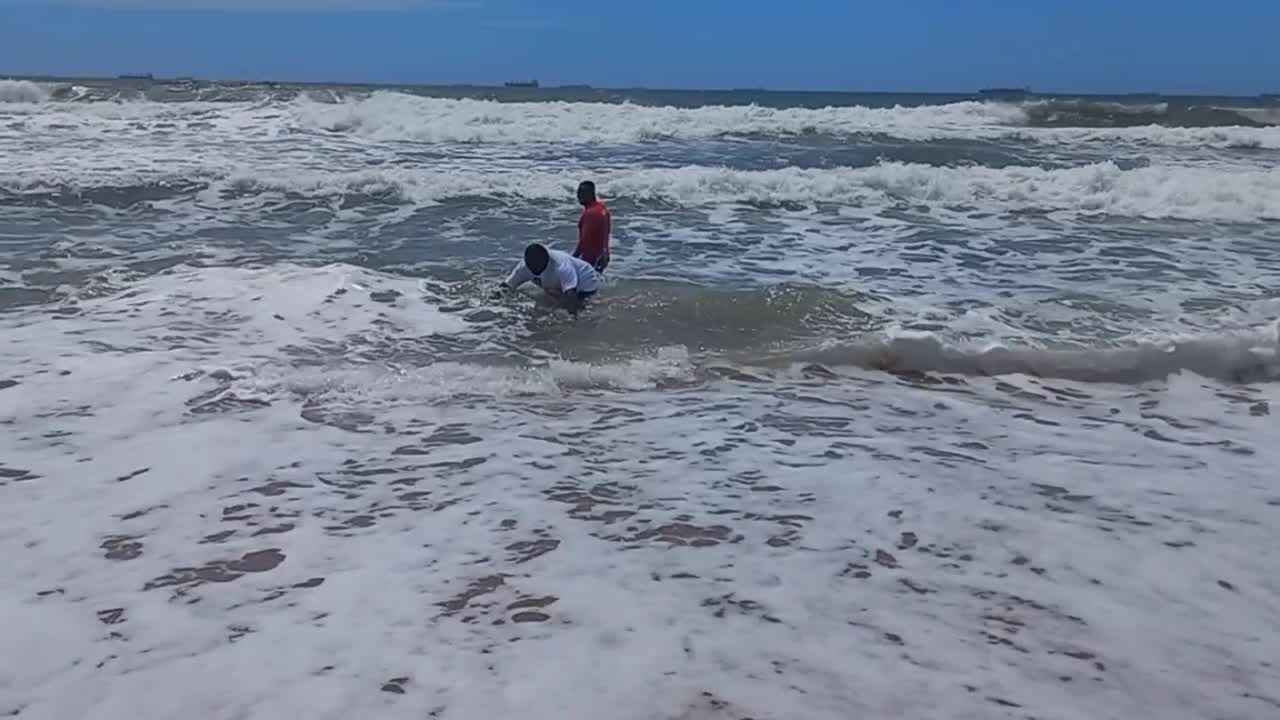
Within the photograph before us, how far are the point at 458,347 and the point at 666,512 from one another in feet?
10.8

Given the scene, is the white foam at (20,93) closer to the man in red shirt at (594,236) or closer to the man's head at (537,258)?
the man in red shirt at (594,236)

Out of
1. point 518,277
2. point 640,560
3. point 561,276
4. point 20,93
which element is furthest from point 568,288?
point 20,93

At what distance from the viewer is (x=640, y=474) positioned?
15.9 ft

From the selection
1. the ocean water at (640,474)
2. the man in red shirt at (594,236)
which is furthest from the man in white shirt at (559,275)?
the man in red shirt at (594,236)

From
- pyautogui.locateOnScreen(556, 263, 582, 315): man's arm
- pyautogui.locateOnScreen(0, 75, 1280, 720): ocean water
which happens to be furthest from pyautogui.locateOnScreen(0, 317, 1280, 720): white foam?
pyautogui.locateOnScreen(556, 263, 582, 315): man's arm

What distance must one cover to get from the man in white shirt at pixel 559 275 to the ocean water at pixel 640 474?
194 millimetres

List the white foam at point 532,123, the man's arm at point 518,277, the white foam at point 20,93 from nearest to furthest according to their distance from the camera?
the man's arm at point 518,277 → the white foam at point 532,123 → the white foam at point 20,93

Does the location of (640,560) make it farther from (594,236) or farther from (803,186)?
(803,186)

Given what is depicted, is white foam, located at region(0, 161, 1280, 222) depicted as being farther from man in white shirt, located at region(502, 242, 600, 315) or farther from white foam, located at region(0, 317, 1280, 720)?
white foam, located at region(0, 317, 1280, 720)

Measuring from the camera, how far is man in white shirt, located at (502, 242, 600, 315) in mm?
8320

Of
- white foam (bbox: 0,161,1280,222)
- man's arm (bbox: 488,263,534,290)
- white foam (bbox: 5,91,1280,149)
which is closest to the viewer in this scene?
man's arm (bbox: 488,263,534,290)

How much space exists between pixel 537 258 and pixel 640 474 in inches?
151

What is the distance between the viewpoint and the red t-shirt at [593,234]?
29.5ft

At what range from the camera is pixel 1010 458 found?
5102 millimetres
